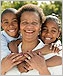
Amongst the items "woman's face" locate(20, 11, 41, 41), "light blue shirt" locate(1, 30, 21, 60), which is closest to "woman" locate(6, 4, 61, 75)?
"woman's face" locate(20, 11, 41, 41)

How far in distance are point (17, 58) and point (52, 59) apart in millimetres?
254

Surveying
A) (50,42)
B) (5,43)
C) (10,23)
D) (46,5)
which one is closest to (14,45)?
(5,43)

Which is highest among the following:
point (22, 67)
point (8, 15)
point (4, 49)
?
point (8, 15)

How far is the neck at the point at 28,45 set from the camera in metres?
1.56

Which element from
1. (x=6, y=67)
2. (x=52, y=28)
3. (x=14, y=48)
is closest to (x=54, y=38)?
(x=52, y=28)

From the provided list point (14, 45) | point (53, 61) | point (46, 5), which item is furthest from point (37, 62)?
point (46, 5)

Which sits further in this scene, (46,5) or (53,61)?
(46,5)

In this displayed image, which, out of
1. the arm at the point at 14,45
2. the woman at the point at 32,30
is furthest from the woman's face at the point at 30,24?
the arm at the point at 14,45

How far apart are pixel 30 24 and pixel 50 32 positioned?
0.16 m

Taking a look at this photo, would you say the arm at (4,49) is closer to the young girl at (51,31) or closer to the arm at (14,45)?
the arm at (14,45)

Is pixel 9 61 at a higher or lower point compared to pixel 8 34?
lower

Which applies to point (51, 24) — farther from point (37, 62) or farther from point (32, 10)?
point (37, 62)

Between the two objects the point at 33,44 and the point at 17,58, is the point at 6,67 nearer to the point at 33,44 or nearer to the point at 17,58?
the point at 17,58

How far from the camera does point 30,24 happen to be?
148 centimetres
